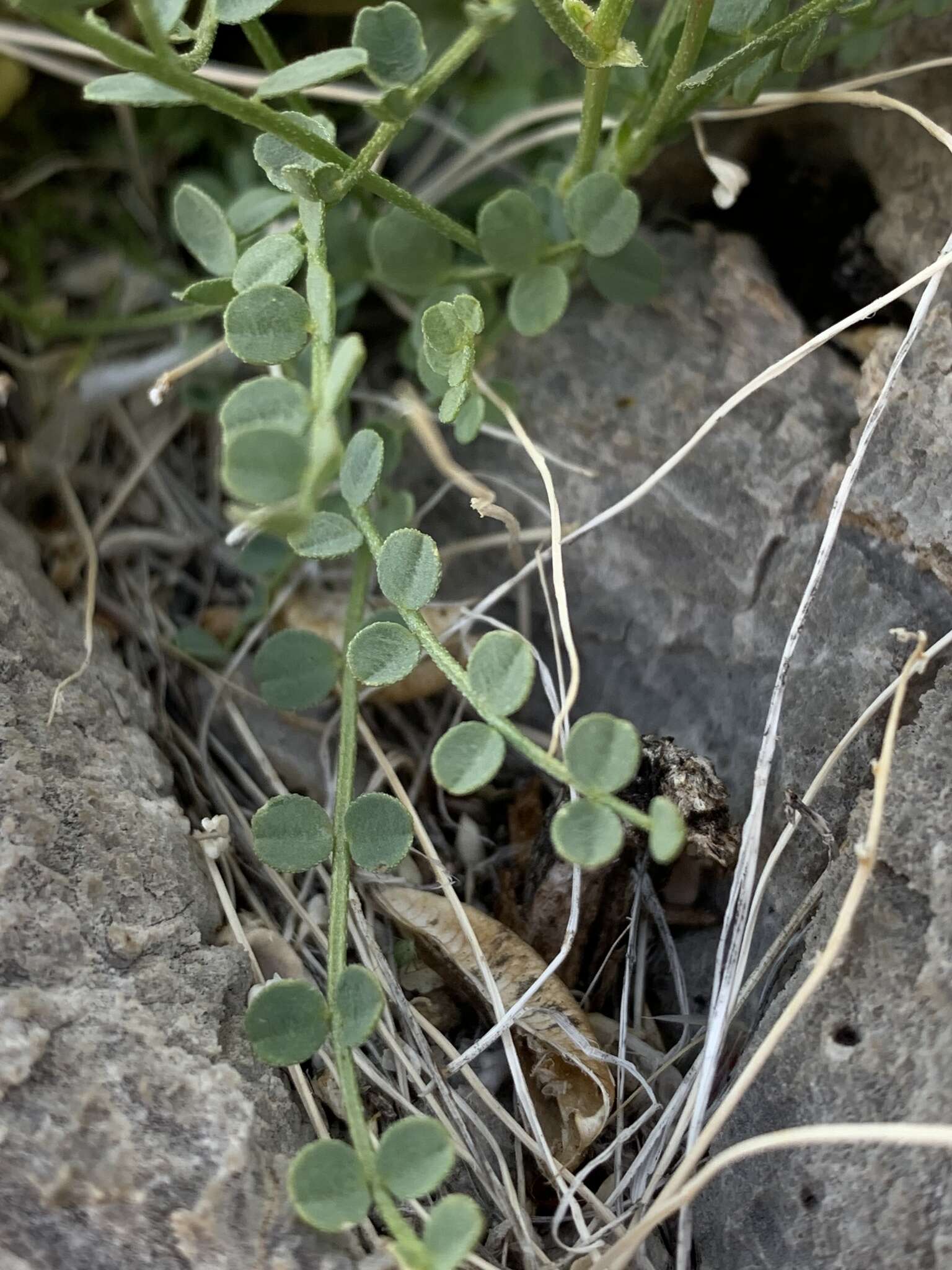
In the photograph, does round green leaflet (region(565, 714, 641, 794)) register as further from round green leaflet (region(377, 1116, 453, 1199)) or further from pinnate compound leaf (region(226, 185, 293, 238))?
pinnate compound leaf (region(226, 185, 293, 238))

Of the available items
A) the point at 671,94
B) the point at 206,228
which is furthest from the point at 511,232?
the point at 206,228

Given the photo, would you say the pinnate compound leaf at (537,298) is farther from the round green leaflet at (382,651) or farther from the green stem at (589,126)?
the round green leaflet at (382,651)

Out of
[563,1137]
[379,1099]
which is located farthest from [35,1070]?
[563,1137]

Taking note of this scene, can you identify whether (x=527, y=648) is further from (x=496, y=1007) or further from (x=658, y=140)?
(x=658, y=140)

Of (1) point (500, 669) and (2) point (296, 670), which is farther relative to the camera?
(2) point (296, 670)

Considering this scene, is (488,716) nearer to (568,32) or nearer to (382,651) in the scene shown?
(382,651)

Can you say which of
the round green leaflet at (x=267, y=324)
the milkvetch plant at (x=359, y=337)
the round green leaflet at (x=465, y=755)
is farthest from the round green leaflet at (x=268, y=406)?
the round green leaflet at (x=465, y=755)

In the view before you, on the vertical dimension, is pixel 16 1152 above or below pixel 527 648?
below

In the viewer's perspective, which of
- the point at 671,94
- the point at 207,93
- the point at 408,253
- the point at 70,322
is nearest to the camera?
the point at 207,93
